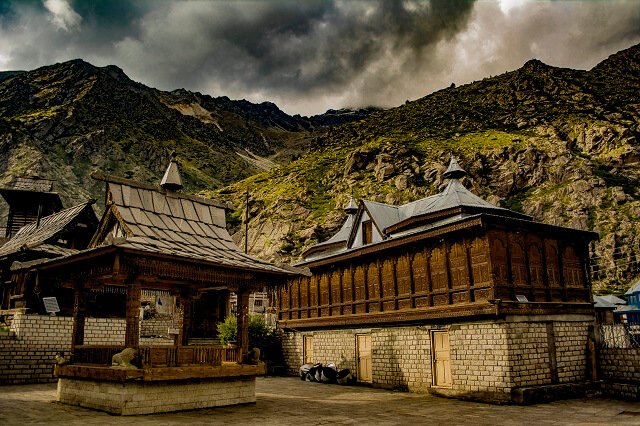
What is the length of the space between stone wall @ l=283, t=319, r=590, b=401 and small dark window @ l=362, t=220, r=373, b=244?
18.5ft

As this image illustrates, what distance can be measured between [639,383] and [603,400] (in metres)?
1.72

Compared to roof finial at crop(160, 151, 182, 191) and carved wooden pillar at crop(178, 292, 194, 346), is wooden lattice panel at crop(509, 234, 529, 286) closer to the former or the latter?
carved wooden pillar at crop(178, 292, 194, 346)

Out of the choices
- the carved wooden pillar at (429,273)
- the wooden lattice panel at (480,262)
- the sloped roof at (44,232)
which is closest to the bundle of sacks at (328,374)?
the carved wooden pillar at (429,273)

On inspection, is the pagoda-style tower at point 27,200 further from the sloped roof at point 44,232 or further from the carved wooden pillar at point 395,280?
the carved wooden pillar at point 395,280

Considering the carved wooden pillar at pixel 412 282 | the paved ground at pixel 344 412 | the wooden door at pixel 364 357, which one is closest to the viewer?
the paved ground at pixel 344 412

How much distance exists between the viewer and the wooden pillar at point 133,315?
12281 millimetres

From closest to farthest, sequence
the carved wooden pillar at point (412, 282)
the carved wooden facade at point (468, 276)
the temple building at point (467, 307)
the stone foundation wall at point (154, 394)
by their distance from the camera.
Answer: the stone foundation wall at point (154, 394) < the temple building at point (467, 307) < the carved wooden facade at point (468, 276) < the carved wooden pillar at point (412, 282)

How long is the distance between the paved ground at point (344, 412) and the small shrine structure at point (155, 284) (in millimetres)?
537

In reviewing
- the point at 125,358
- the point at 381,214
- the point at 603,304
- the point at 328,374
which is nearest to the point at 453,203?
the point at 381,214

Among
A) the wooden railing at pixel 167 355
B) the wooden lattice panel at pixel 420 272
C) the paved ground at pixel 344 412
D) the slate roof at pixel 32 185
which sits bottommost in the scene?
the paved ground at pixel 344 412

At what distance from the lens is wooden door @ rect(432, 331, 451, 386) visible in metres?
18.4

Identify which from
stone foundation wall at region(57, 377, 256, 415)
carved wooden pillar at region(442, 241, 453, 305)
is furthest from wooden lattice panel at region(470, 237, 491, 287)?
stone foundation wall at region(57, 377, 256, 415)

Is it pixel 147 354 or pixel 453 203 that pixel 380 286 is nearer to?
pixel 453 203

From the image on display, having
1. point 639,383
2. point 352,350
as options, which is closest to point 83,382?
point 352,350
